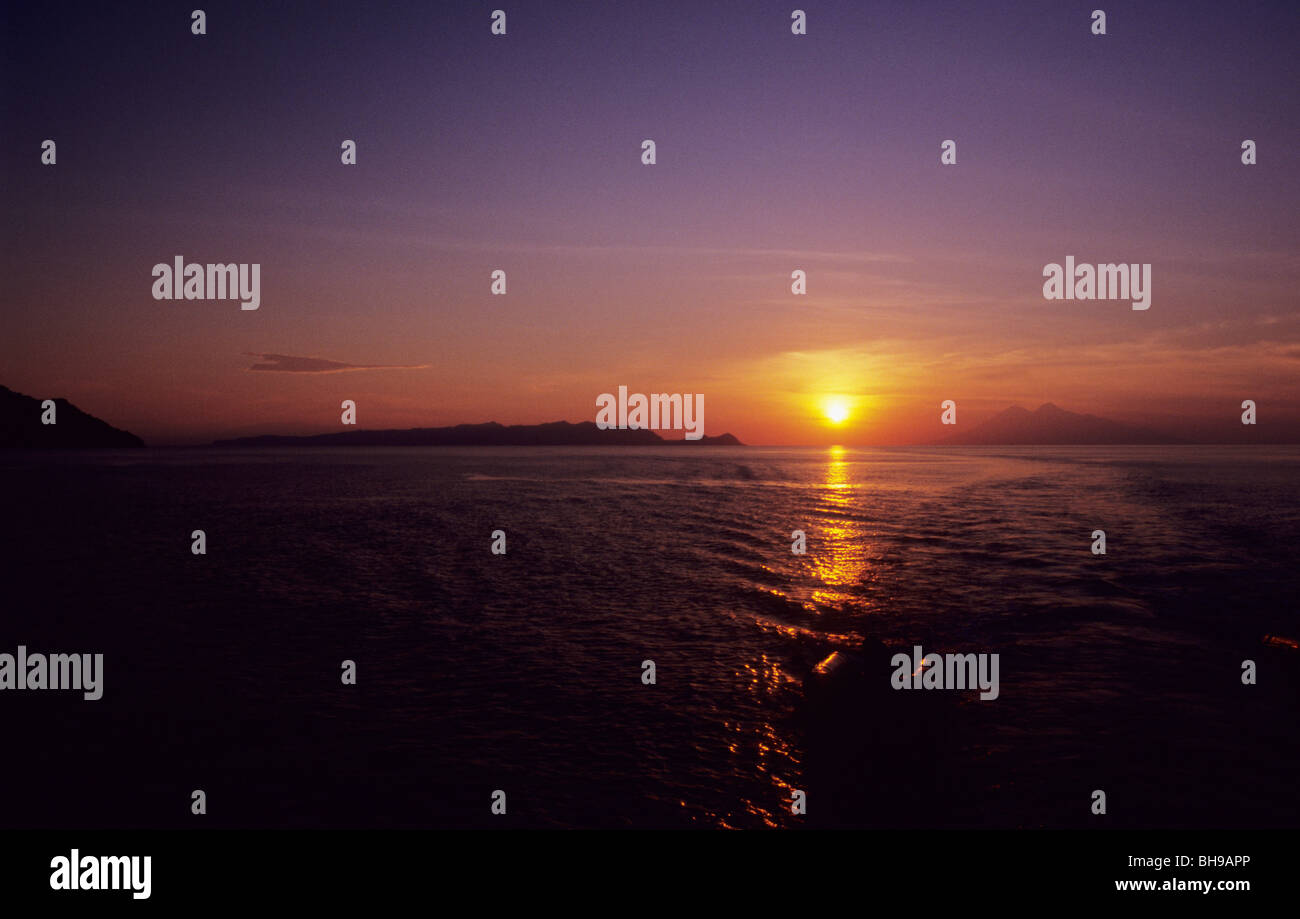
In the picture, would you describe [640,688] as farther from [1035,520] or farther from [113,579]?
[1035,520]

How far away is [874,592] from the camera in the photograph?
27656mm

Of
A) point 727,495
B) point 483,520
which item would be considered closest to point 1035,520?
point 727,495

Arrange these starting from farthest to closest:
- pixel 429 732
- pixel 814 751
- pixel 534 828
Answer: pixel 429 732, pixel 814 751, pixel 534 828

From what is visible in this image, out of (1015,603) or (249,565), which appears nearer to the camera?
(1015,603)

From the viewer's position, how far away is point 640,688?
55.1 ft

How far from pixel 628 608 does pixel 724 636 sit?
4678 mm

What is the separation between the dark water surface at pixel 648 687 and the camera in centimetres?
1184

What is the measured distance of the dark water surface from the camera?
11844 millimetres

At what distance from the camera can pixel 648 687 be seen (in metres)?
16.8

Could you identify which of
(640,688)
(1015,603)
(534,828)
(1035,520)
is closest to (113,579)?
(640,688)

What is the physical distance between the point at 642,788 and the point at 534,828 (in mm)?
1967

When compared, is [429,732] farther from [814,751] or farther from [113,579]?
[113,579]
